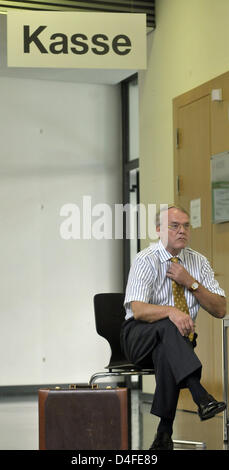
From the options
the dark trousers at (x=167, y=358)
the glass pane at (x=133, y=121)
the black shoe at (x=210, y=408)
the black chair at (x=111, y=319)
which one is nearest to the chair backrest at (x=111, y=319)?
the black chair at (x=111, y=319)

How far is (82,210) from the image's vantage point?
29.3ft

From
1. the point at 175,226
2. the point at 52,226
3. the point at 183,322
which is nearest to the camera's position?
the point at 183,322

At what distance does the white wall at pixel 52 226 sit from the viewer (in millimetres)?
8711

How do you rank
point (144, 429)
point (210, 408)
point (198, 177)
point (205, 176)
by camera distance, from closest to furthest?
point (210, 408)
point (144, 429)
point (205, 176)
point (198, 177)

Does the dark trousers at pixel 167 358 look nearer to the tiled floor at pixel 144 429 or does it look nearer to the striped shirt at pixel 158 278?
the striped shirt at pixel 158 278

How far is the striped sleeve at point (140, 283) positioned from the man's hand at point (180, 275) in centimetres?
11

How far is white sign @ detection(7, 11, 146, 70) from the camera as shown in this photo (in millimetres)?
5465

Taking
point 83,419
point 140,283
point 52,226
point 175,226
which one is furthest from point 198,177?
point 83,419

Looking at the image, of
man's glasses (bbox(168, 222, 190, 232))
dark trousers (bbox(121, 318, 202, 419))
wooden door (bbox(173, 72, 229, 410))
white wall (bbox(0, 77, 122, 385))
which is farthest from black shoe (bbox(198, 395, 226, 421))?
white wall (bbox(0, 77, 122, 385))

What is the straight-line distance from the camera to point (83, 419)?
12.5 ft

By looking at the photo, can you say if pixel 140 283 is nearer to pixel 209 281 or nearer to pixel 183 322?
pixel 183 322

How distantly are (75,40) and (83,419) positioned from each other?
2.68 metres

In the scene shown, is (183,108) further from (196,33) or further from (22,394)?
(22,394)
